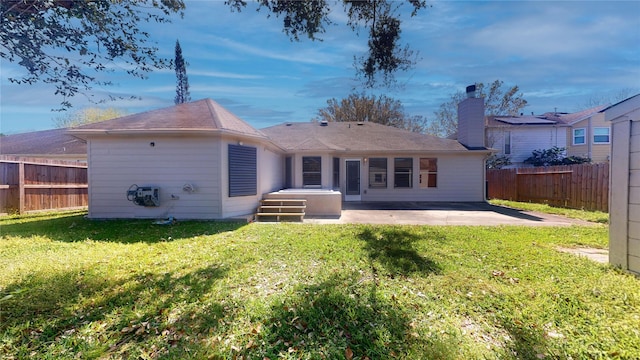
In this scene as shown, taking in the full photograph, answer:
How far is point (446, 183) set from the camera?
1385 cm

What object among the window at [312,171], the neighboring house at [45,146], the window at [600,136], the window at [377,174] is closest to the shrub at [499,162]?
the window at [600,136]

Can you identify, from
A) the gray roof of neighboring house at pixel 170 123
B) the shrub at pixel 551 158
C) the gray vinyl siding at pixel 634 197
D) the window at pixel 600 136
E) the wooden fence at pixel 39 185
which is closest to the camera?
the gray vinyl siding at pixel 634 197

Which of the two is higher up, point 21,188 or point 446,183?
point 446,183

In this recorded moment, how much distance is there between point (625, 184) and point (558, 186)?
9747mm

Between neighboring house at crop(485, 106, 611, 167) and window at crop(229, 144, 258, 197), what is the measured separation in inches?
736

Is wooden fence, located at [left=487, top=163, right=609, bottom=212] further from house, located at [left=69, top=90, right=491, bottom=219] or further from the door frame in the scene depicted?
house, located at [left=69, top=90, right=491, bottom=219]

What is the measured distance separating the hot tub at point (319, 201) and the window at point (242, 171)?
3.49 ft

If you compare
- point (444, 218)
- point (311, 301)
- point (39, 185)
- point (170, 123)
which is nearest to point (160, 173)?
point (170, 123)

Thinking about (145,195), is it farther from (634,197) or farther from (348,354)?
(634,197)

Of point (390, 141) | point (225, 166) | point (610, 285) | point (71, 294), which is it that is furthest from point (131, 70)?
point (390, 141)

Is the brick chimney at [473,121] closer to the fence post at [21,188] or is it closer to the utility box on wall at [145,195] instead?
the utility box on wall at [145,195]

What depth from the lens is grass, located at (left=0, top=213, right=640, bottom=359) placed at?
8.35ft

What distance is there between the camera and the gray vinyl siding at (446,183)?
13.7 meters

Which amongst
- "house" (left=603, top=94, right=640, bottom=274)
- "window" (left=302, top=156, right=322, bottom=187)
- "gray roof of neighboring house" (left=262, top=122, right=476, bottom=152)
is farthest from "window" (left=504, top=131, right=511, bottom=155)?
"house" (left=603, top=94, right=640, bottom=274)
